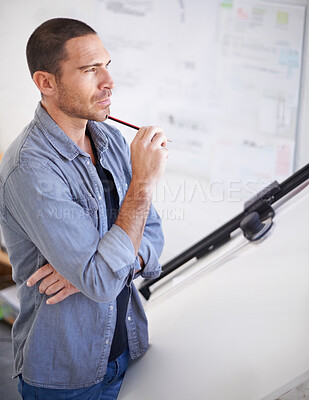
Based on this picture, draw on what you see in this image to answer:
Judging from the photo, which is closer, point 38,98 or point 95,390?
point 95,390

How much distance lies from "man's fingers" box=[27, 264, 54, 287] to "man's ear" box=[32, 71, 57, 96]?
1.10 feet

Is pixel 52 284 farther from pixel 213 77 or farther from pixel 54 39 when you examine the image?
pixel 213 77

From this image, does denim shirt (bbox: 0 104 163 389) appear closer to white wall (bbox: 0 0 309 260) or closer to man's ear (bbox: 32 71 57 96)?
man's ear (bbox: 32 71 57 96)

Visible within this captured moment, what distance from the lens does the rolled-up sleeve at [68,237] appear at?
32.4 inches

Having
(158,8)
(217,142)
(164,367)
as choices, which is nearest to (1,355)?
(217,142)

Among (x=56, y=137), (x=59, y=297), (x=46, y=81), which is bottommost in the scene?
(x=59, y=297)

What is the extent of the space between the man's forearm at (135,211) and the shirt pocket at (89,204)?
0.24ft

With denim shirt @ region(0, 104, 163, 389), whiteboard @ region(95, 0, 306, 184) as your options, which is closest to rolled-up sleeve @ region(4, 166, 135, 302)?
denim shirt @ region(0, 104, 163, 389)

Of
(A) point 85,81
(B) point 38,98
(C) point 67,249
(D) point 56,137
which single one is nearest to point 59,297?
(C) point 67,249

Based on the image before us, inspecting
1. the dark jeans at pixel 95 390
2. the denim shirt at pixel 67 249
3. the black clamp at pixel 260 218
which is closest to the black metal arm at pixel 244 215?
the black clamp at pixel 260 218

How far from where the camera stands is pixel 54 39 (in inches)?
35.4

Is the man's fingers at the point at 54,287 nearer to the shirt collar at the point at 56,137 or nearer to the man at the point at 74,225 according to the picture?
the man at the point at 74,225

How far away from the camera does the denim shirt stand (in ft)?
2.72

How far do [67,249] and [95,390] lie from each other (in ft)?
1.16
